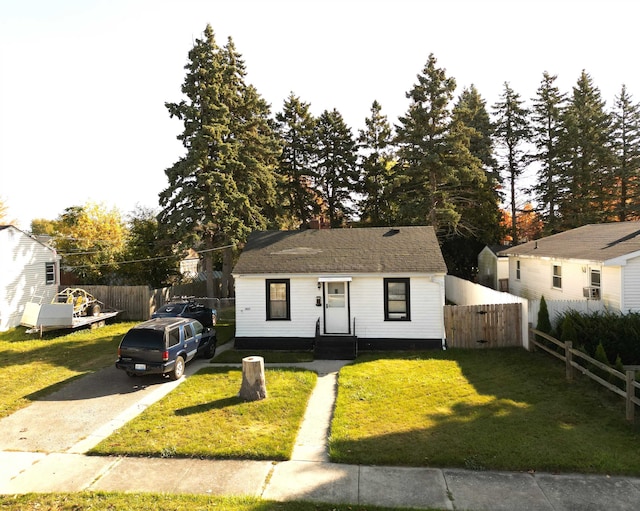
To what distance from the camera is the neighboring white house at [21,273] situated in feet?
73.0

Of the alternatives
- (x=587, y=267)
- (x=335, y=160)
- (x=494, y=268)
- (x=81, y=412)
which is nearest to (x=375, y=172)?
(x=335, y=160)

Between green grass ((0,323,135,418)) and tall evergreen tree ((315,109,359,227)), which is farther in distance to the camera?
tall evergreen tree ((315,109,359,227))

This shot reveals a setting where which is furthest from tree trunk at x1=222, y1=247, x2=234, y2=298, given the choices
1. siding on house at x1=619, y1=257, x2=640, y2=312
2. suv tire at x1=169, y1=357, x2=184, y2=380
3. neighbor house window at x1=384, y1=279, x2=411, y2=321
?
siding on house at x1=619, y1=257, x2=640, y2=312

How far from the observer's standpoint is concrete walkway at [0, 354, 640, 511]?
641 cm

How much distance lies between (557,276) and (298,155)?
85.3 feet

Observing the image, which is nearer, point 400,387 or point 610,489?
point 610,489

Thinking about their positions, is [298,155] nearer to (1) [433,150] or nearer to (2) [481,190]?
(1) [433,150]

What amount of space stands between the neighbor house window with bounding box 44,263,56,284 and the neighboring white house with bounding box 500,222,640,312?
29.7 m

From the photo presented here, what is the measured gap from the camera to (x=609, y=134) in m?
38.5

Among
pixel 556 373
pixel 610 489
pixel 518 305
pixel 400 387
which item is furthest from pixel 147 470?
pixel 518 305

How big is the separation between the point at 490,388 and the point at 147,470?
9146mm

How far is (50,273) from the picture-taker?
25.9 metres

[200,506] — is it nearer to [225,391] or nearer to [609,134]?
[225,391]

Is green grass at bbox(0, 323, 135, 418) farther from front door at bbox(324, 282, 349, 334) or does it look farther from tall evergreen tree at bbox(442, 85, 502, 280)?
tall evergreen tree at bbox(442, 85, 502, 280)
